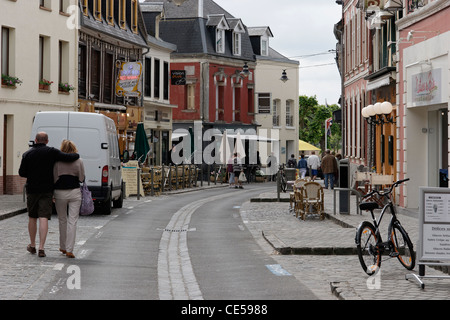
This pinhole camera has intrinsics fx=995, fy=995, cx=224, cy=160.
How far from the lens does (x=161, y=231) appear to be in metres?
19.5

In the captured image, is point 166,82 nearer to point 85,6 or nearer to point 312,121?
point 85,6

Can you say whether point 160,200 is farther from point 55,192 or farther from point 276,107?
point 276,107

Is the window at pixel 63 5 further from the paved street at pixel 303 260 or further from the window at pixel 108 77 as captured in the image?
the paved street at pixel 303 260

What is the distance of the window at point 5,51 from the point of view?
3244cm

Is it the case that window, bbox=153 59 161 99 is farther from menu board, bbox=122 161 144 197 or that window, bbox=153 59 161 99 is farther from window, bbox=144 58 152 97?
menu board, bbox=122 161 144 197

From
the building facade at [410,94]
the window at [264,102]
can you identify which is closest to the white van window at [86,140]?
the building facade at [410,94]

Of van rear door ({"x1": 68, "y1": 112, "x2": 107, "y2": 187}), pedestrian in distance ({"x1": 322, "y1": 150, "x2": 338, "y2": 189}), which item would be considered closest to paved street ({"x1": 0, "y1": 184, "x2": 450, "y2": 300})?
van rear door ({"x1": 68, "y1": 112, "x2": 107, "y2": 187})

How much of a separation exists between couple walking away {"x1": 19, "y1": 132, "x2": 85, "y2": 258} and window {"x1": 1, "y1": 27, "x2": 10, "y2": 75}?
1870cm

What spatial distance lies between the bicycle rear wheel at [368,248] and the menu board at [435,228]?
2.98 ft

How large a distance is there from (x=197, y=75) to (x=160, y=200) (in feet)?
104

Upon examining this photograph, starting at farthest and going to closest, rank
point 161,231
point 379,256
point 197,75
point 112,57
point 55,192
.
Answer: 1. point 197,75
2. point 112,57
3. point 161,231
4. point 55,192
5. point 379,256

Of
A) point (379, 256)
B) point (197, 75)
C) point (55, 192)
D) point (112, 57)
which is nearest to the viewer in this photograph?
point (379, 256)

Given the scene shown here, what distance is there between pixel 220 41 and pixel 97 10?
73.3 feet

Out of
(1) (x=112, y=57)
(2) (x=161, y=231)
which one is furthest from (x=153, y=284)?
(1) (x=112, y=57)
